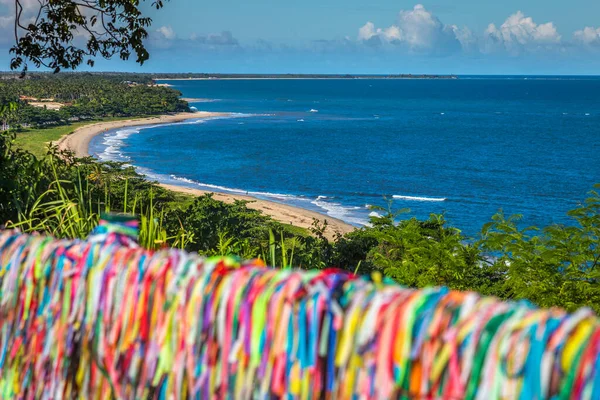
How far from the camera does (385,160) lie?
79562mm

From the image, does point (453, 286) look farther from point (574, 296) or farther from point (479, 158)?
point (479, 158)

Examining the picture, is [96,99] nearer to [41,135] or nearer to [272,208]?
[41,135]

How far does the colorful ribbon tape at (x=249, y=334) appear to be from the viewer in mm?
1425

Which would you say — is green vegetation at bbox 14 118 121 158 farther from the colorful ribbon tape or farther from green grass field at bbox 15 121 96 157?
the colorful ribbon tape

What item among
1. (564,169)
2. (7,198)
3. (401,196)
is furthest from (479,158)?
(7,198)

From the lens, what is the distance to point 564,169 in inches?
2889

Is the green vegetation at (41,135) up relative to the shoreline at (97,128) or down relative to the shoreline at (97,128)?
up

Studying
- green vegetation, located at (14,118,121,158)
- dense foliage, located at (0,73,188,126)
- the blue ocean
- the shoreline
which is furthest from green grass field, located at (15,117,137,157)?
dense foliage, located at (0,73,188,126)

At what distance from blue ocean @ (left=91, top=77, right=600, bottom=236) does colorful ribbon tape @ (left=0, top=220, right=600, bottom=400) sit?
28.2 meters

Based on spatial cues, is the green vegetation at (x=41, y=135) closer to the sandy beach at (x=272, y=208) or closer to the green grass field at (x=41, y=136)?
the green grass field at (x=41, y=136)

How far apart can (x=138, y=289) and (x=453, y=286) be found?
325 inches

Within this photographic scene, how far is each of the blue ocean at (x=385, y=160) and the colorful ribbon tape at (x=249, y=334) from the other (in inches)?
1111

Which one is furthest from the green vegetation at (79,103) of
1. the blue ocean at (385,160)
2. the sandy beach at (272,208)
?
the blue ocean at (385,160)

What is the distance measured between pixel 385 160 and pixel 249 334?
78.6 meters
